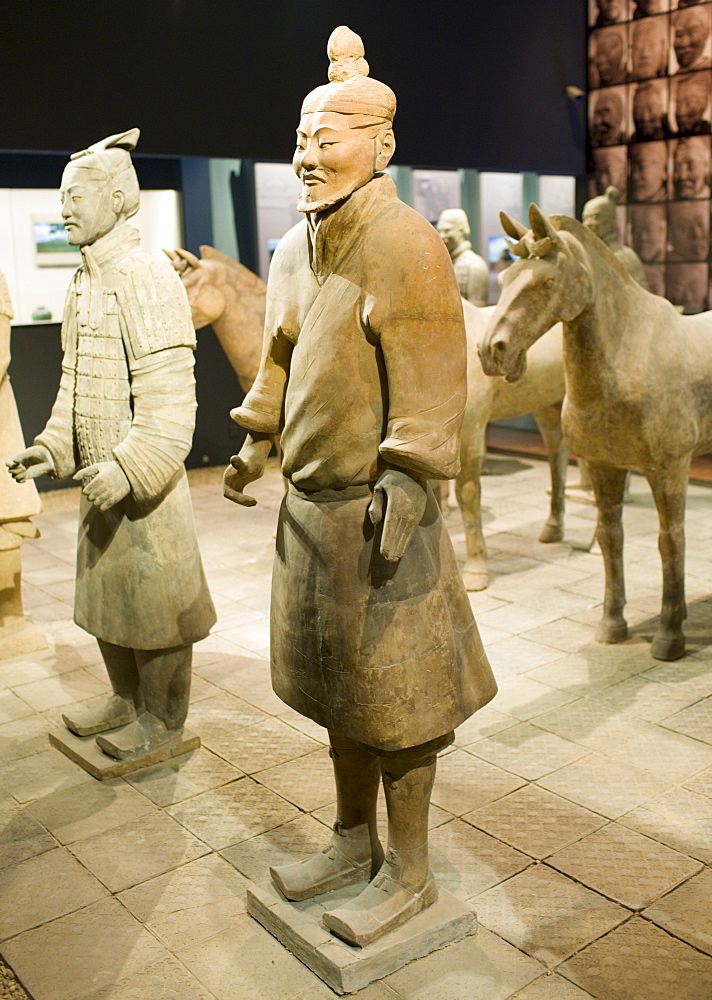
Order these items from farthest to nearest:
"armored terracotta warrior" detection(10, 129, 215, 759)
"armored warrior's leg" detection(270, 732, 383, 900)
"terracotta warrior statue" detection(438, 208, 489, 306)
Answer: "terracotta warrior statue" detection(438, 208, 489, 306) → "armored terracotta warrior" detection(10, 129, 215, 759) → "armored warrior's leg" detection(270, 732, 383, 900)

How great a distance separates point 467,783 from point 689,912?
1.01 metres

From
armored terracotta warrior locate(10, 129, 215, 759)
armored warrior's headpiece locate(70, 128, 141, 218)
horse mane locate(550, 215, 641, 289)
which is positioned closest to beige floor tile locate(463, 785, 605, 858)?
armored terracotta warrior locate(10, 129, 215, 759)

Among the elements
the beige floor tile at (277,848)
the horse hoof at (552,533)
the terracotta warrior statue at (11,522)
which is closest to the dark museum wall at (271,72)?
the terracotta warrior statue at (11,522)

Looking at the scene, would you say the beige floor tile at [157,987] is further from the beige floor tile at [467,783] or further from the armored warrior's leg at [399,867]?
the beige floor tile at [467,783]

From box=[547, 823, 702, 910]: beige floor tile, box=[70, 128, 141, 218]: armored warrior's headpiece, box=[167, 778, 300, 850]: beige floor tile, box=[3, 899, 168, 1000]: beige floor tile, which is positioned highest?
box=[70, 128, 141, 218]: armored warrior's headpiece

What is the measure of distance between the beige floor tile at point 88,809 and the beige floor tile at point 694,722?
7.03 feet

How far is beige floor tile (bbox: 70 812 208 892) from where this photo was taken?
337 cm

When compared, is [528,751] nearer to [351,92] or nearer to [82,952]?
[82,952]

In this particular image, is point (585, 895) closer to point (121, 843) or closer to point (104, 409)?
point (121, 843)

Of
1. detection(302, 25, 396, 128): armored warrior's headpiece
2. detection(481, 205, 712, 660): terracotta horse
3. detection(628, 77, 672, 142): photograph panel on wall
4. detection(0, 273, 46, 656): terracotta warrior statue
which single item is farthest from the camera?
detection(628, 77, 672, 142): photograph panel on wall

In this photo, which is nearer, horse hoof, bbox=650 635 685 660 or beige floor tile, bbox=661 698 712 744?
beige floor tile, bbox=661 698 712 744

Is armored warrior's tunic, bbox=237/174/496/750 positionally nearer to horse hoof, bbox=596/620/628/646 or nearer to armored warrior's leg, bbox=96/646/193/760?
armored warrior's leg, bbox=96/646/193/760

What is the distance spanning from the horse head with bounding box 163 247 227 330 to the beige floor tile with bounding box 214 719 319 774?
3.16 m

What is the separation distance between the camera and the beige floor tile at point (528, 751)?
4020 millimetres
